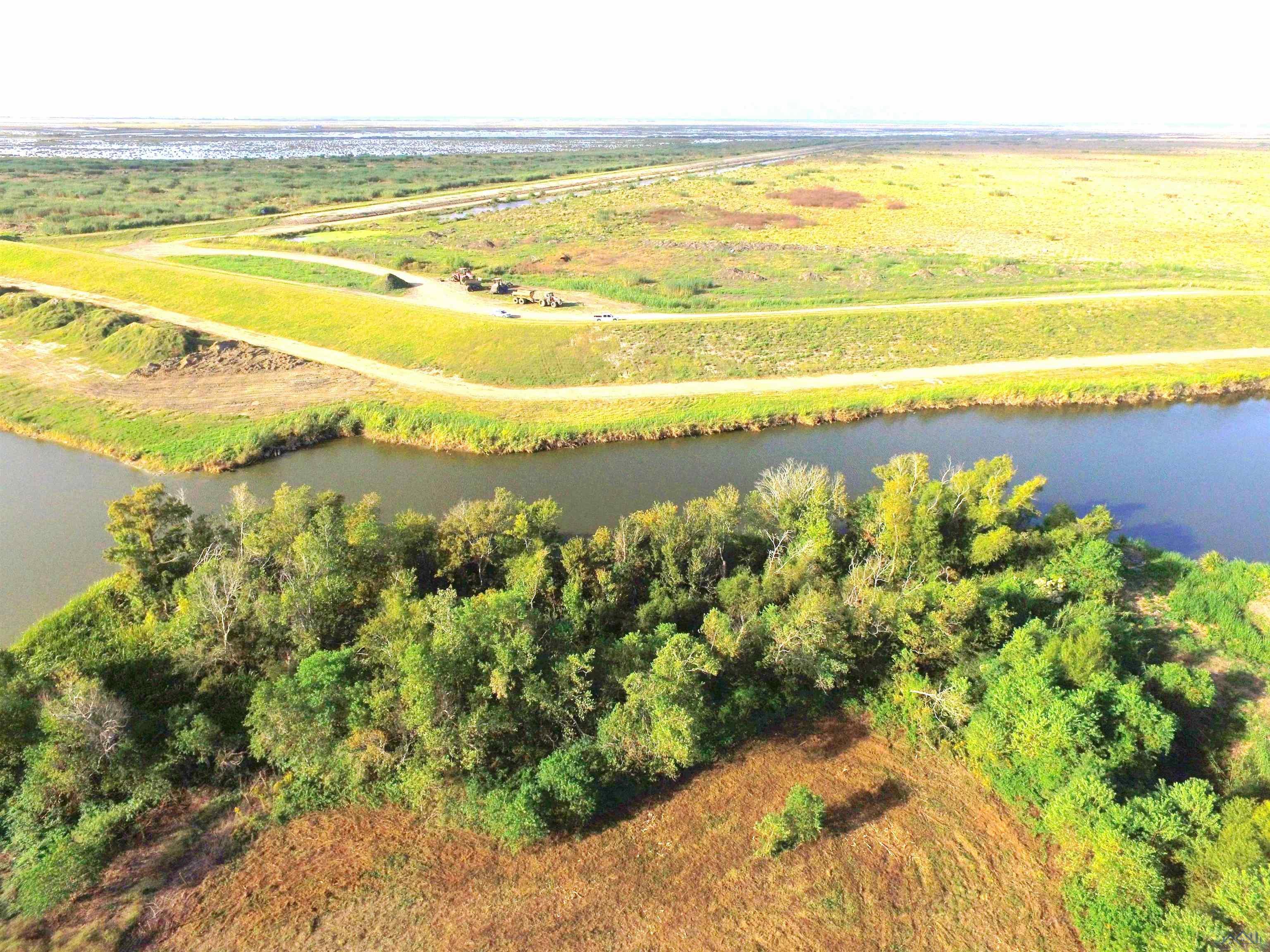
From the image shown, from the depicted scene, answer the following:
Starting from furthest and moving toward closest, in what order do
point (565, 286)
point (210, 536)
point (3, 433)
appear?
point (565, 286) → point (3, 433) → point (210, 536)

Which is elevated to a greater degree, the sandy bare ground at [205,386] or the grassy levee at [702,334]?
the grassy levee at [702,334]

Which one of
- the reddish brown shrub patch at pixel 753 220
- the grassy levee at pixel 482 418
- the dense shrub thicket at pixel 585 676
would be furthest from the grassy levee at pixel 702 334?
the reddish brown shrub patch at pixel 753 220

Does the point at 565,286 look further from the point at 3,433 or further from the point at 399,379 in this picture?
the point at 3,433

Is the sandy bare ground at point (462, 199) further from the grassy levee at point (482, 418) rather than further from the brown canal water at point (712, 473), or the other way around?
the brown canal water at point (712, 473)

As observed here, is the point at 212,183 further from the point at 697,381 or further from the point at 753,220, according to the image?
the point at 697,381

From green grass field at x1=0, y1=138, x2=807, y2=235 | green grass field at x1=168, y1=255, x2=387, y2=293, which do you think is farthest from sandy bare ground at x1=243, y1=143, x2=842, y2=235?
green grass field at x1=168, y1=255, x2=387, y2=293

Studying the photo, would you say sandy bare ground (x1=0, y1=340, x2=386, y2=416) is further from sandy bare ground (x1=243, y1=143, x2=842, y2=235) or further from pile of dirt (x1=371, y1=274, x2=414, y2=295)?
sandy bare ground (x1=243, y1=143, x2=842, y2=235)

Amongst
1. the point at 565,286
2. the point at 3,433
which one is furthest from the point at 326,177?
the point at 3,433
